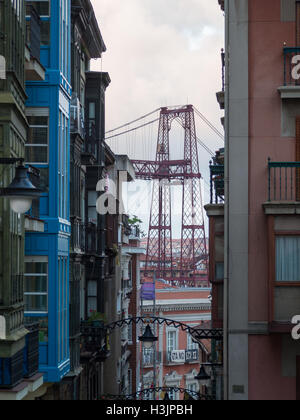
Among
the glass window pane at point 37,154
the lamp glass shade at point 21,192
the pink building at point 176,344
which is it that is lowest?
the pink building at point 176,344

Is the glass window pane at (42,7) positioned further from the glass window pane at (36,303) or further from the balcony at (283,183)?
the balcony at (283,183)

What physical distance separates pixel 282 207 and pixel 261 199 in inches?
24.8

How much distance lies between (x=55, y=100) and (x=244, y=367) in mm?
8070

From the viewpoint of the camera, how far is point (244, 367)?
18141 millimetres

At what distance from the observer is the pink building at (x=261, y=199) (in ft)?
59.1

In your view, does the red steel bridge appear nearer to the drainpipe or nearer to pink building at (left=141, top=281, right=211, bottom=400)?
pink building at (left=141, top=281, right=211, bottom=400)

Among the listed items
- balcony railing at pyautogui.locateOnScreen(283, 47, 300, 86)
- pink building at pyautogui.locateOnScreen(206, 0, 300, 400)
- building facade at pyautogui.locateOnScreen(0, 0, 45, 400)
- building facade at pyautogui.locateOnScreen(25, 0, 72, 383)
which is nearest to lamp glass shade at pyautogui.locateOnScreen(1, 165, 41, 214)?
building facade at pyautogui.locateOnScreen(0, 0, 45, 400)

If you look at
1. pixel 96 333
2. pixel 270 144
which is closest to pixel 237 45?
pixel 270 144

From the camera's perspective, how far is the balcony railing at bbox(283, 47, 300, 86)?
1847cm

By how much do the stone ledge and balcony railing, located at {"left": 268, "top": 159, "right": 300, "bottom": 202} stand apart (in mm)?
356

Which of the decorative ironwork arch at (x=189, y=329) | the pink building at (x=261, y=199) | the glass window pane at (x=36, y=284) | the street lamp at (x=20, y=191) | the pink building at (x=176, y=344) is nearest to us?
the street lamp at (x=20, y=191)

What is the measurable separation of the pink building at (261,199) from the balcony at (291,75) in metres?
0.02

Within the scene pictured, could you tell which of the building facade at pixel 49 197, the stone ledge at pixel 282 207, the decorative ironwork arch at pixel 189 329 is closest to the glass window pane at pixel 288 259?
the stone ledge at pixel 282 207

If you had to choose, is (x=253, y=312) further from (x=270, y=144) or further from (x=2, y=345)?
(x=2, y=345)
